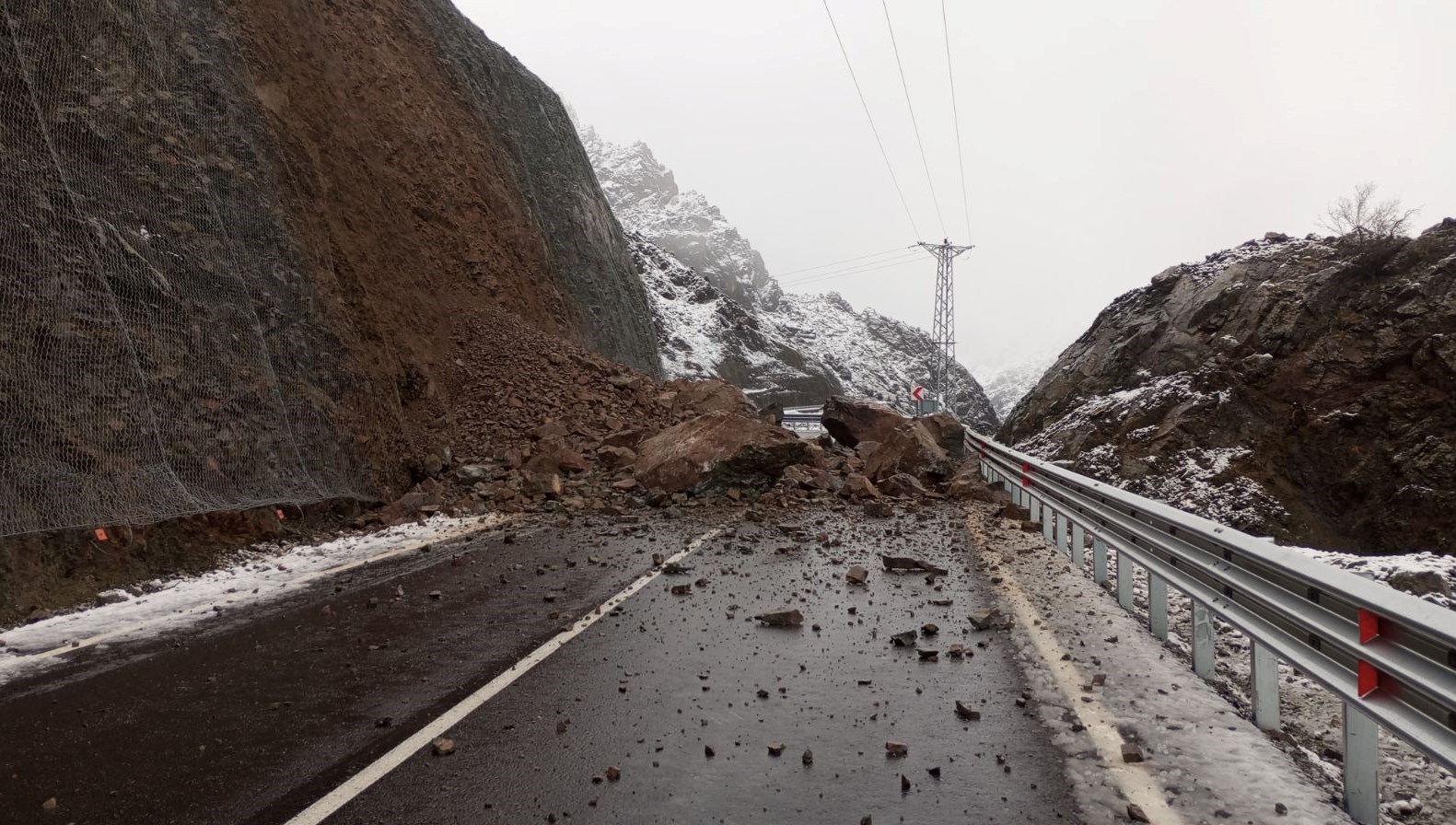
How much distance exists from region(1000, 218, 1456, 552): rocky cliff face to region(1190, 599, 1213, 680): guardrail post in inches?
406

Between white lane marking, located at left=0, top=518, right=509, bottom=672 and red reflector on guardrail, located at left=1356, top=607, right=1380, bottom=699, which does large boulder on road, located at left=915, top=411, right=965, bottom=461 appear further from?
red reflector on guardrail, located at left=1356, top=607, right=1380, bottom=699

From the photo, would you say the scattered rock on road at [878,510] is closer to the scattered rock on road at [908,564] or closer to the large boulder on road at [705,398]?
the scattered rock on road at [908,564]

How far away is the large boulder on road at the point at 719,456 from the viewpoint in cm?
1402

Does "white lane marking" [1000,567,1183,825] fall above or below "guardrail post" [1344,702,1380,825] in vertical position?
below

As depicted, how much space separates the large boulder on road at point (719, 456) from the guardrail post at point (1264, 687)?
10.1 metres

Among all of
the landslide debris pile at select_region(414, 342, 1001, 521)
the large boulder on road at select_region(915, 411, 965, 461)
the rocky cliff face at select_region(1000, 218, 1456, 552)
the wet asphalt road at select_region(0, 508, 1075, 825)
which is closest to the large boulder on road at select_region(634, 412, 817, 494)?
the landslide debris pile at select_region(414, 342, 1001, 521)

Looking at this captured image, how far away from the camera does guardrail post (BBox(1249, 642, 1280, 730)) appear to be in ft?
13.1

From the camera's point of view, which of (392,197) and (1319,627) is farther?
(392,197)

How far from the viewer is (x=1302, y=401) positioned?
48.5 feet

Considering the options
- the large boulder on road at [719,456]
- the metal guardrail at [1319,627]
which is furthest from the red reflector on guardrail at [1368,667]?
the large boulder on road at [719,456]

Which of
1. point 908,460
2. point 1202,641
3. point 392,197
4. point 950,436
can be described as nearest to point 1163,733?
point 1202,641

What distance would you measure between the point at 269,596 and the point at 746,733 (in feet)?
16.9

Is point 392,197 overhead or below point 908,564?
overhead

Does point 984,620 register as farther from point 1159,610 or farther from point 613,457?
point 613,457
